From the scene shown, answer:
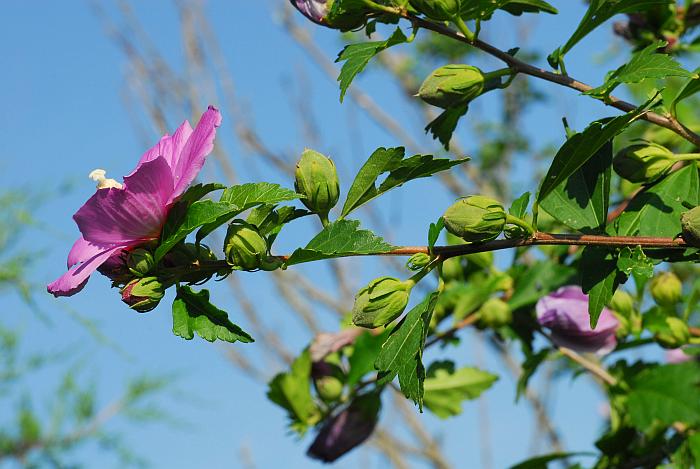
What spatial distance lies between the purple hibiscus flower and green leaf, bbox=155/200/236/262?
0.4 inches

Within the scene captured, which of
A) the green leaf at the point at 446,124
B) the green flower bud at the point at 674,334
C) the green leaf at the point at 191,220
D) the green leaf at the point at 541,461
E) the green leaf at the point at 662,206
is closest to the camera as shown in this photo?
the green leaf at the point at 191,220

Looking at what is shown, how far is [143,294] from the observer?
0.50 meters

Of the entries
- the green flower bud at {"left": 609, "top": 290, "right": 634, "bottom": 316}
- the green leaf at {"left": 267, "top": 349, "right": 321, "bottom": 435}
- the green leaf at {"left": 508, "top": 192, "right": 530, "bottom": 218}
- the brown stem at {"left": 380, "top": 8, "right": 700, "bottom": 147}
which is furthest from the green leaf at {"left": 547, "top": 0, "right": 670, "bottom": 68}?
the green leaf at {"left": 267, "top": 349, "right": 321, "bottom": 435}

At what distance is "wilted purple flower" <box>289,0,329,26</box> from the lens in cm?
60

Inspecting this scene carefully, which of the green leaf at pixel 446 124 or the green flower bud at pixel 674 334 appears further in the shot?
the green flower bud at pixel 674 334

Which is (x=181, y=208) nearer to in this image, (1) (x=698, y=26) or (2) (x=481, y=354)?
(1) (x=698, y=26)

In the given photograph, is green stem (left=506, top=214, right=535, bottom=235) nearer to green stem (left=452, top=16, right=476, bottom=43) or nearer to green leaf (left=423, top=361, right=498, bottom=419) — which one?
green stem (left=452, top=16, right=476, bottom=43)

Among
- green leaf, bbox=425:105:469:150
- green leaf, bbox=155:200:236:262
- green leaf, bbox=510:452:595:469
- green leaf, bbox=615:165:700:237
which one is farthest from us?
green leaf, bbox=510:452:595:469

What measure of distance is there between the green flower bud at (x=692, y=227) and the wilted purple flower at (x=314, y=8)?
262mm

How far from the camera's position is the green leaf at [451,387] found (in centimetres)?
102

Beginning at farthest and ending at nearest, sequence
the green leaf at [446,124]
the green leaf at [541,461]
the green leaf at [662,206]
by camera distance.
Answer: the green leaf at [541,461]
the green leaf at [446,124]
the green leaf at [662,206]

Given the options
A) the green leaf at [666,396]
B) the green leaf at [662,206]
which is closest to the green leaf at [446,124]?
the green leaf at [662,206]

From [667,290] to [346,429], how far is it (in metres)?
0.35

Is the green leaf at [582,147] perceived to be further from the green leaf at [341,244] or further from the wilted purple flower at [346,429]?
the wilted purple flower at [346,429]
